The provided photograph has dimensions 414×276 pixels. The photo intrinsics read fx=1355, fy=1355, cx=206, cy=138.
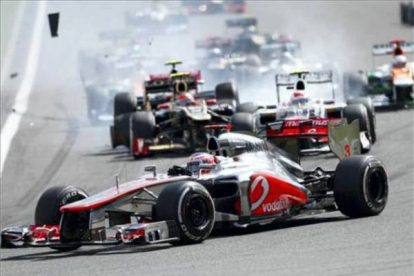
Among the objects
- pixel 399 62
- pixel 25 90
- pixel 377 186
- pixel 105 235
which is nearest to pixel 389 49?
pixel 399 62

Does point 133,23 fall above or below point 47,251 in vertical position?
above

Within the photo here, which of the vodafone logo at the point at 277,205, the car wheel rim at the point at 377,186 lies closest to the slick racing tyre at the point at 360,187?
the car wheel rim at the point at 377,186

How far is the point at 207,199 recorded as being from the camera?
16.3 metres

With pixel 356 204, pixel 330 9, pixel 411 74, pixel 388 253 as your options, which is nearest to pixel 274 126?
pixel 356 204

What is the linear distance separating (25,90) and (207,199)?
33761 millimetres

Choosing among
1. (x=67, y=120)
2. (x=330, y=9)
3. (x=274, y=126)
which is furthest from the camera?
(x=330, y=9)

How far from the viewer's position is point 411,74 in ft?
118

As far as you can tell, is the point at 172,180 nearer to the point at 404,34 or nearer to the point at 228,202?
the point at 228,202

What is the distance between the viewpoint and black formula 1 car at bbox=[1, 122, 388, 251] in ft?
52.4

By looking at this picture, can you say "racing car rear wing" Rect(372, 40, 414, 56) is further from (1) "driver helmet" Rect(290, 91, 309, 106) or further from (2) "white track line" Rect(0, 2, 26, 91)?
(2) "white track line" Rect(0, 2, 26, 91)

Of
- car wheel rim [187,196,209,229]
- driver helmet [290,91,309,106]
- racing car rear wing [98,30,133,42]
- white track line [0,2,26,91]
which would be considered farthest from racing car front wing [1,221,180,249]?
racing car rear wing [98,30,133,42]

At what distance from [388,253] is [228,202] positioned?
3515mm

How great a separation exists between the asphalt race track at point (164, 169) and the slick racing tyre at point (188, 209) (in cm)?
22

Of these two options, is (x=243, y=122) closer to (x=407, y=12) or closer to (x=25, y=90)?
(x=25, y=90)
